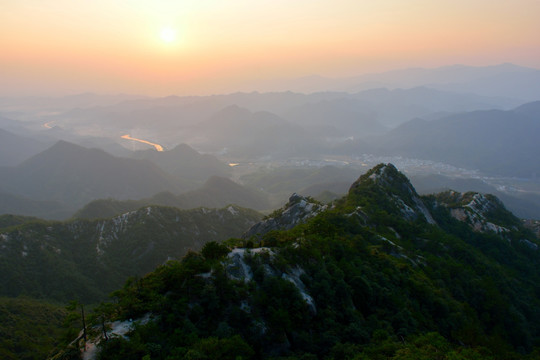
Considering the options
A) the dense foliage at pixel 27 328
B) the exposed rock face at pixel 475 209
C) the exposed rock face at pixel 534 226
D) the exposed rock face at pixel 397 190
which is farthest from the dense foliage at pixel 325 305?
the exposed rock face at pixel 534 226

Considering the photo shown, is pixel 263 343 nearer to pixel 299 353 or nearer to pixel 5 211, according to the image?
pixel 299 353

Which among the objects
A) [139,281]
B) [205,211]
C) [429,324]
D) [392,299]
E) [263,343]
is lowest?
[205,211]

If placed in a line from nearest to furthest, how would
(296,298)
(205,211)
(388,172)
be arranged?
(296,298)
(388,172)
(205,211)

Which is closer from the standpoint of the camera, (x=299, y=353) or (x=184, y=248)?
(x=299, y=353)

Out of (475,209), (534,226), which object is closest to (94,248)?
(475,209)

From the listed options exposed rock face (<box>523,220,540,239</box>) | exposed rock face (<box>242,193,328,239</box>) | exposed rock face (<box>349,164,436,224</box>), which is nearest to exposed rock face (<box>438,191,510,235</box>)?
exposed rock face (<box>349,164,436,224</box>)

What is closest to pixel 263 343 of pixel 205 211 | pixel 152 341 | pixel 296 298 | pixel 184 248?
pixel 296 298
